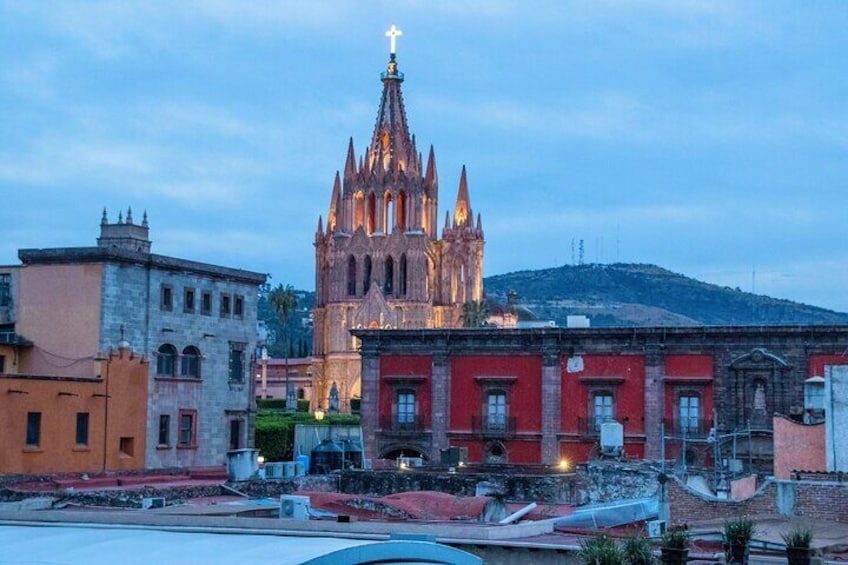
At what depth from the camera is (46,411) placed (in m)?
40.3

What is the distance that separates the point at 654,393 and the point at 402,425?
34.9 feet

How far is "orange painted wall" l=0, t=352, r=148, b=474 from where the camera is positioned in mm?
39156

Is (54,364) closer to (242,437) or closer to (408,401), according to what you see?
(242,437)

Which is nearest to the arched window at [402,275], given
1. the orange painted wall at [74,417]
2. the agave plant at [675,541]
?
the orange painted wall at [74,417]

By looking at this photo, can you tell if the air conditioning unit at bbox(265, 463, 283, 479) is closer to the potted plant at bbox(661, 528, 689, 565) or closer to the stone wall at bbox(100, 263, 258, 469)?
the stone wall at bbox(100, 263, 258, 469)

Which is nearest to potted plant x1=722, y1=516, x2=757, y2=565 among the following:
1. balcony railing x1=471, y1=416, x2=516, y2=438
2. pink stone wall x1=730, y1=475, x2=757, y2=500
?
pink stone wall x1=730, y1=475, x2=757, y2=500

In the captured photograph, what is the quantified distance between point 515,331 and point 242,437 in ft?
38.6

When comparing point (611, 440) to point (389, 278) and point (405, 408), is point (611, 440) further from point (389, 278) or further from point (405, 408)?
point (389, 278)

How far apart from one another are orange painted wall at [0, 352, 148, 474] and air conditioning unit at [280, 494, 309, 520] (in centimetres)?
1561

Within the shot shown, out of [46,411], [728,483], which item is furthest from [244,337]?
[728,483]

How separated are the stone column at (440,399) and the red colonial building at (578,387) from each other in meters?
0.04

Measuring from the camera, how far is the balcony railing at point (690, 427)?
174 feet

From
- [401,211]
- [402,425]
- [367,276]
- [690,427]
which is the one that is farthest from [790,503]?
[401,211]

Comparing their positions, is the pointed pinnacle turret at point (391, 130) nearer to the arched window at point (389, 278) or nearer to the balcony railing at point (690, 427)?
the arched window at point (389, 278)
